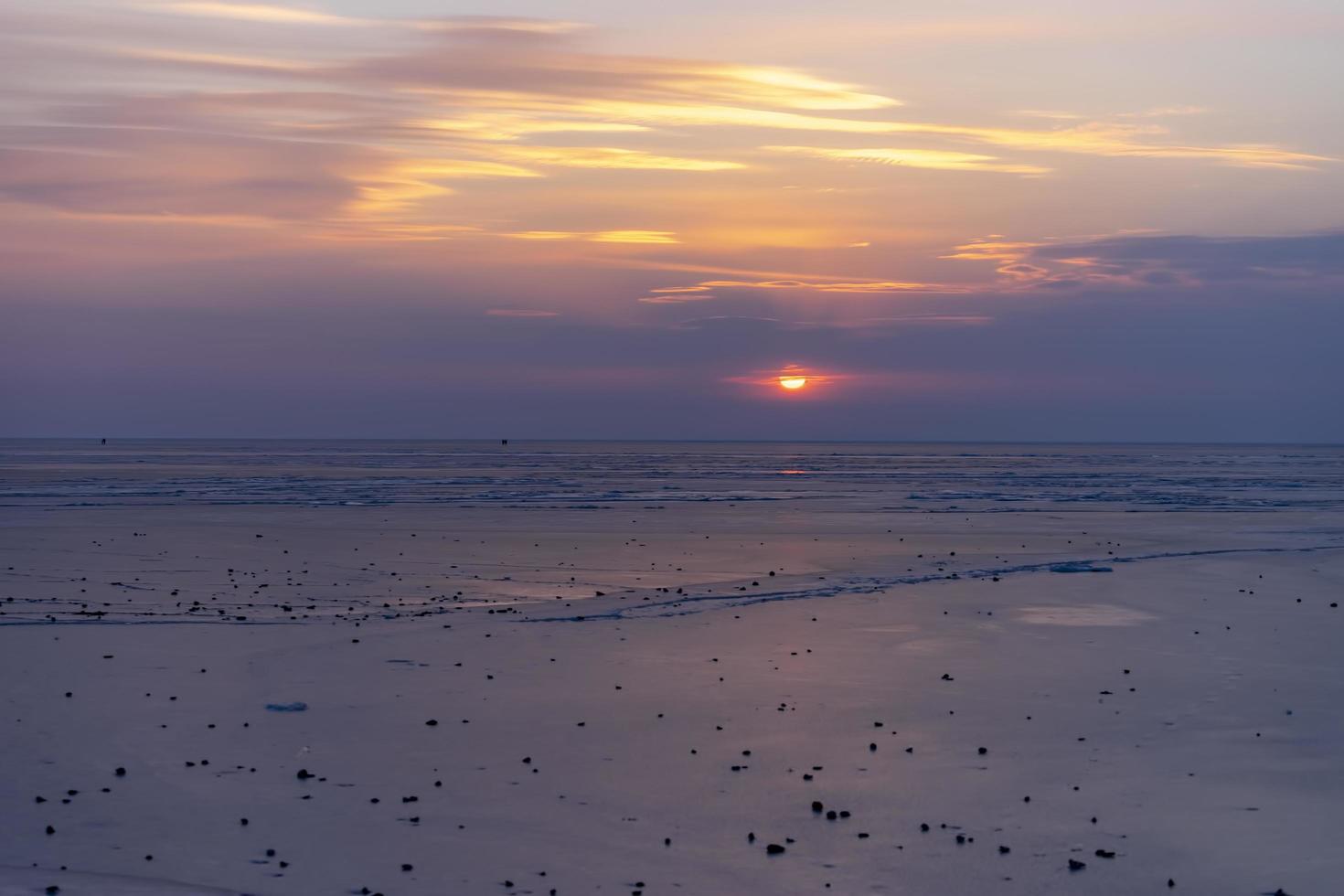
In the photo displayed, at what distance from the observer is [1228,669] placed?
17750 mm

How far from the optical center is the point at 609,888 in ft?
31.6

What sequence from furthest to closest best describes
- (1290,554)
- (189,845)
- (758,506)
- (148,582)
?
(758,506) < (1290,554) < (148,582) < (189,845)

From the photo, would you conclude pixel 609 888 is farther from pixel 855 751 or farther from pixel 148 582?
pixel 148 582

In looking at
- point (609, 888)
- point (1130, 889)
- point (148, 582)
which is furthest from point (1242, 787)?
point (148, 582)

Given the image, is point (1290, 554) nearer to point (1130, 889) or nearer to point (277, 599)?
point (277, 599)

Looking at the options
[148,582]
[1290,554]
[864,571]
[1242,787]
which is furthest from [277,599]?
[1290,554]

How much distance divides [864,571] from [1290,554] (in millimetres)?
12997

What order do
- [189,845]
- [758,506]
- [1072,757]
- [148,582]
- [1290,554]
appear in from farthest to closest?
[758,506], [1290,554], [148,582], [1072,757], [189,845]

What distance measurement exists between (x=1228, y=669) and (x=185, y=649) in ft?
47.9

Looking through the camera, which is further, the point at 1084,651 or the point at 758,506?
the point at 758,506

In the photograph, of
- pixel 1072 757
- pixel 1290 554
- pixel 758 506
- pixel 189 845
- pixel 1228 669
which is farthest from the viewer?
pixel 758 506

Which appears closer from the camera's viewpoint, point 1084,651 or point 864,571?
point 1084,651

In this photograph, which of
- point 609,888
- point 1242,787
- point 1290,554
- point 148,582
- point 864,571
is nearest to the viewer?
point 609,888

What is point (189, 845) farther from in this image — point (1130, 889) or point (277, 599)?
point (277, 599)
